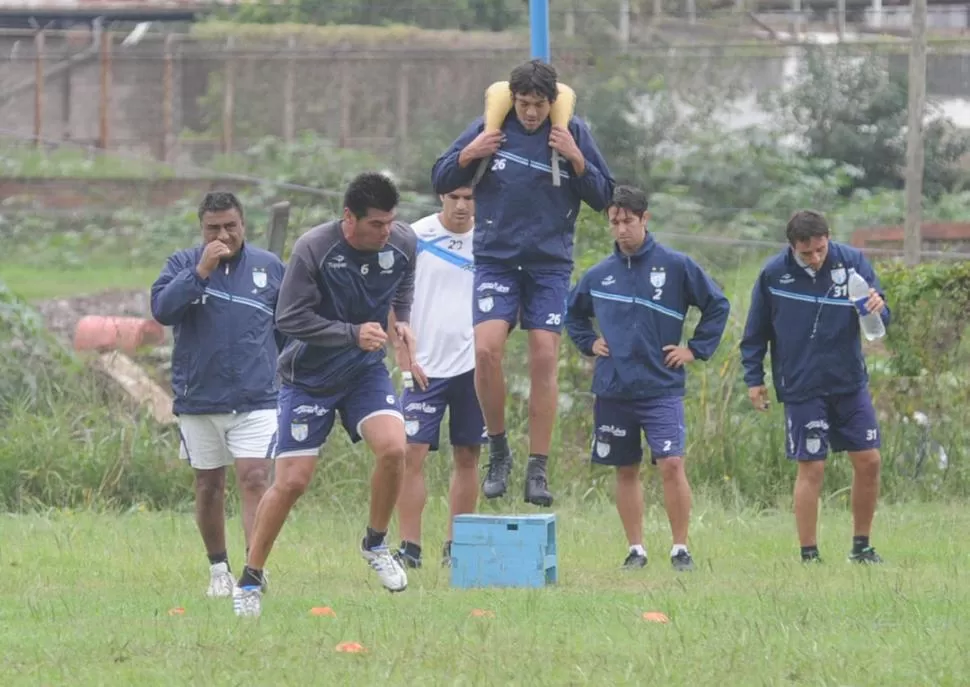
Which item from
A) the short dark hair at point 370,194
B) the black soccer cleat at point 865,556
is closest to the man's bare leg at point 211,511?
the short dark hair at point 370,194

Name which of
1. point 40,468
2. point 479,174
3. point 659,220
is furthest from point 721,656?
point 659,220

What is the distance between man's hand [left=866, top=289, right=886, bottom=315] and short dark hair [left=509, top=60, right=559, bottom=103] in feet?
7.54

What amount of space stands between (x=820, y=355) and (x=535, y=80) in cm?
248

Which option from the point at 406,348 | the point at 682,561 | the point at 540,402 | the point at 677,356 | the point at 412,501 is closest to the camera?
the point at 406,348

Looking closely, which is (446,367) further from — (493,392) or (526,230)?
(526,230)

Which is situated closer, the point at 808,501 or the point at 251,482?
the point at 251,482

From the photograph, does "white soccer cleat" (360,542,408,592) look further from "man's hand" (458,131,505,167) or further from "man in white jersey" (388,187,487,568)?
"man's hand" (458,131,505,167)

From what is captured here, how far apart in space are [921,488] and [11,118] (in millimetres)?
27066

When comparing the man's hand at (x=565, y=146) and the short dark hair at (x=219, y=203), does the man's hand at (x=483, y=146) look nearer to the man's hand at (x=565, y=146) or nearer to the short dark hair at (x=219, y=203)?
the man's hand at (x=565, y=146)

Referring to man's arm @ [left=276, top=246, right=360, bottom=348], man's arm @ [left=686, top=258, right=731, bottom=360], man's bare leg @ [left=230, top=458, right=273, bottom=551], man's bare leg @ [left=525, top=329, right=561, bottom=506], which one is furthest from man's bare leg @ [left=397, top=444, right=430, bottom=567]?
man's arm @ [left=276, top=246, right=360, bottom=348]

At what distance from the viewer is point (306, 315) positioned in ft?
28.1

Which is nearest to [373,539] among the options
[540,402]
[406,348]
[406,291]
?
[406,348]

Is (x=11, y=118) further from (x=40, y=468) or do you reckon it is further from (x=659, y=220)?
(x=40, y=468)

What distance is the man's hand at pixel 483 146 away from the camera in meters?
10.0
